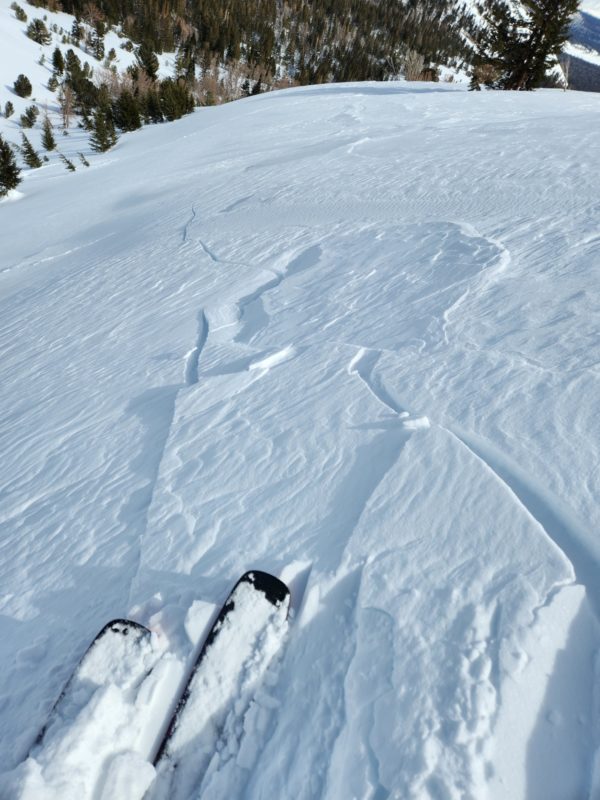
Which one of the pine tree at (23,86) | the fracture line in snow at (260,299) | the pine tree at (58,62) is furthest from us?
the pine tree at (58,62)

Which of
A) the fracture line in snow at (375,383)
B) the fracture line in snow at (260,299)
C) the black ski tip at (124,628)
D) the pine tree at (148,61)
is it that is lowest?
the pine tree at (148,61)

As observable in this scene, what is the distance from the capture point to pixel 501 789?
35.6 inches

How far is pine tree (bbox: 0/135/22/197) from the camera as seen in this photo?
974 cm

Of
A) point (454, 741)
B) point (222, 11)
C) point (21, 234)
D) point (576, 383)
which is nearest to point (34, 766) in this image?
point (454, 741)

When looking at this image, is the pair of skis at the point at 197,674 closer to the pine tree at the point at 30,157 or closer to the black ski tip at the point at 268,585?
the black ski tip at the point at 268,585

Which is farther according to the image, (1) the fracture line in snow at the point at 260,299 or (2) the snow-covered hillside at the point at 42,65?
(2) the snow-covered hillside at the point at 42,65

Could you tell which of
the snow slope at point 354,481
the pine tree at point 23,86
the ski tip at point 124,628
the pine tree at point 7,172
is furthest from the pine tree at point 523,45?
the pine tree at point 23,86

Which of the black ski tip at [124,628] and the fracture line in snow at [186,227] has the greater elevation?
the black ski tip at [124,628]

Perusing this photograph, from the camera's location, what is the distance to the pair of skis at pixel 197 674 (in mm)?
1105

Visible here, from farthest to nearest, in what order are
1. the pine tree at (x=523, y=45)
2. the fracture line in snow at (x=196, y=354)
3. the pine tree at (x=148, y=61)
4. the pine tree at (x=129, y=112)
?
the pine tree at (x=148, y=61), the pine tree at (x=129, y=112), the pine tree at (x=523, y=45), the fracture line in snow at (x=196, y=354)

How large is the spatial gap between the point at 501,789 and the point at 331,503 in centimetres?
86

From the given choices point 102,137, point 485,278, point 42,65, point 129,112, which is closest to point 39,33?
point 42,65

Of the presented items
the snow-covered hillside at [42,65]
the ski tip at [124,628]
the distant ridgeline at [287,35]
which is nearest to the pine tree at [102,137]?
the snow-covered hillside at [42,65]

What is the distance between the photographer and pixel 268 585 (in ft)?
4.31
